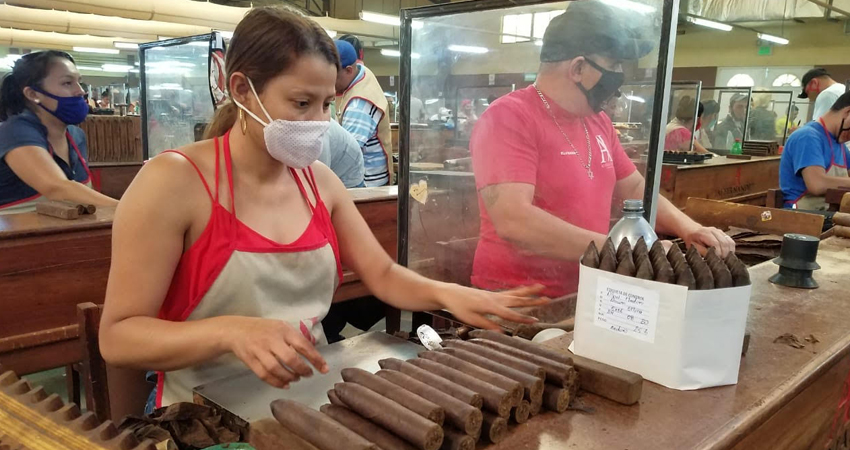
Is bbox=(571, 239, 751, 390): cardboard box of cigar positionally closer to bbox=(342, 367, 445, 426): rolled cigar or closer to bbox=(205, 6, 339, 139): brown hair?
bbox=(342, 367, 445, 426): rolled cigar

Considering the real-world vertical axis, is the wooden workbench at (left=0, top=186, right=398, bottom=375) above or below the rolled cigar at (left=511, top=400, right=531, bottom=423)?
below

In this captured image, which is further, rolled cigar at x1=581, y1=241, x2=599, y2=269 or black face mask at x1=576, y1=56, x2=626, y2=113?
black face mask at x1=576, y1=56, x2=626, y2=113

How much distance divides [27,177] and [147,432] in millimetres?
2648

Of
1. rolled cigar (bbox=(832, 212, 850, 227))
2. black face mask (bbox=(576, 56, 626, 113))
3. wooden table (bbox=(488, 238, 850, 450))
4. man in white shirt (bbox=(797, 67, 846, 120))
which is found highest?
man in white shirt (bbox=(797, 67, 846, 120))

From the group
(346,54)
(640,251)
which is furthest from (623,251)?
(346,54)

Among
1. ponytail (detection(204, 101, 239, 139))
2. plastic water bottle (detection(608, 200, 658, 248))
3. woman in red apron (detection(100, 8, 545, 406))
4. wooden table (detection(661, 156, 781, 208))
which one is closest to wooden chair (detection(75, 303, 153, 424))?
woman in red apron (detection(100, 8, 545, 406))

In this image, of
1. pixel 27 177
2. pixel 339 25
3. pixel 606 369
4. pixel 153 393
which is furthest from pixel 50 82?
pixel 339 25

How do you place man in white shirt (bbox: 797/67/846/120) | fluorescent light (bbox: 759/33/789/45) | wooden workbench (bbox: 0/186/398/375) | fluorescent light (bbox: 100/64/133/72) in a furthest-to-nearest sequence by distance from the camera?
fluorescent light (bbox: 100/64/133/72) → fluorescent light (bbox: 759/33/789/45) → man in white shirt (bbox: 797/67/846/120) → wooden workbench (bbox: 0/186/398/375)

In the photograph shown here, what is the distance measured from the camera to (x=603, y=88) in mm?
1928

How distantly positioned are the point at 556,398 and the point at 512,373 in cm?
9

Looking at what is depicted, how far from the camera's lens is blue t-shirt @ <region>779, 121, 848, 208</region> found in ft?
13.4

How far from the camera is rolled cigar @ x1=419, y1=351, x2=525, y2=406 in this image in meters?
0.95

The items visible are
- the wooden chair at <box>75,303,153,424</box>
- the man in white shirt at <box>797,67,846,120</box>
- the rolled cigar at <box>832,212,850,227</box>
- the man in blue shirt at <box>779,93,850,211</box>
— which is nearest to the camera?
the wooden chair at <box>75,303,153,424</box>

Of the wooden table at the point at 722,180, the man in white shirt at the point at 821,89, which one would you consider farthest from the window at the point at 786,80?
the man in white shirt at the point at 821,89
